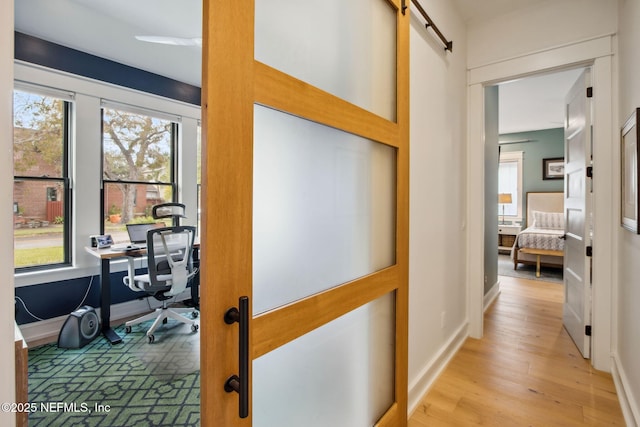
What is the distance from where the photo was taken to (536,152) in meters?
7.48

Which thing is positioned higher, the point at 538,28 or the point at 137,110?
the point at 538,28

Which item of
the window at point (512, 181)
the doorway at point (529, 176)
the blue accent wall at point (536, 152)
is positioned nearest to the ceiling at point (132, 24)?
the doorway at point (529, 176)

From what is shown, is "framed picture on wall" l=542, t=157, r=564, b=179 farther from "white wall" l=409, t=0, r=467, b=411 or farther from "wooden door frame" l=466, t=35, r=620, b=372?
"white wall" l=409, t=0, r=467, b=411

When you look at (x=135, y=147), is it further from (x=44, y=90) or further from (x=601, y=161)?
(x=601, y=161)

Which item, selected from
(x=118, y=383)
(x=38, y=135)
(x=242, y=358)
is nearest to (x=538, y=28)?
(x=242, y=358)

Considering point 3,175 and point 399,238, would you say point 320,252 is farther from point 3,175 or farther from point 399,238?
point 3,175

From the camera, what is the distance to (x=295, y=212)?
1063mm

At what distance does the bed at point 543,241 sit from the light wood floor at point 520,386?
272cm

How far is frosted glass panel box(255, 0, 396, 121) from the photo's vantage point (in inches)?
38.5

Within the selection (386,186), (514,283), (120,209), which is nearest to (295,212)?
(386,186)

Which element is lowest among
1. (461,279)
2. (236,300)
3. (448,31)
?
(461,279)

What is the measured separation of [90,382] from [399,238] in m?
2.45

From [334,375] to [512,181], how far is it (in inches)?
329

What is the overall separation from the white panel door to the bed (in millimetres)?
2172
